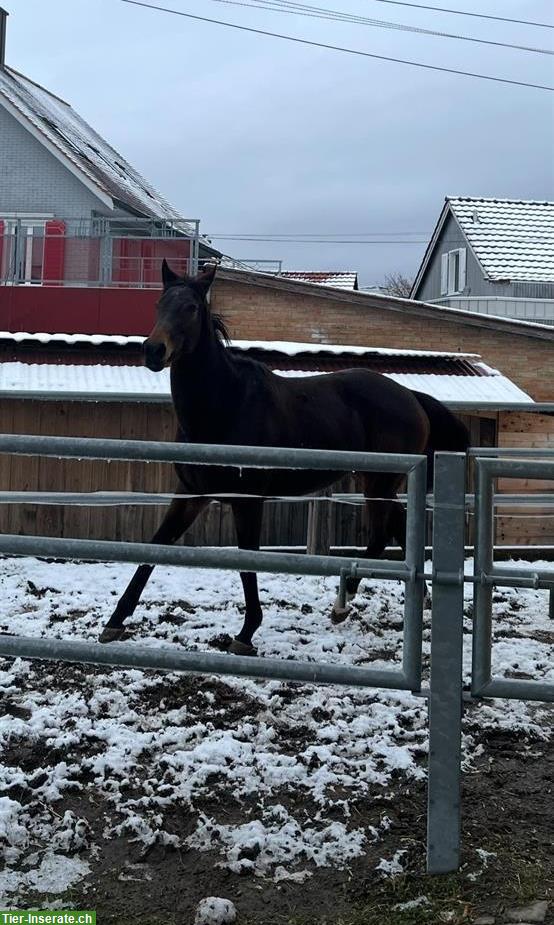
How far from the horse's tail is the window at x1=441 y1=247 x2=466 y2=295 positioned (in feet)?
72.7

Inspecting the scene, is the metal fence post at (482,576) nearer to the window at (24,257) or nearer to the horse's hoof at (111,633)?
the horse's hoof at (111,633)

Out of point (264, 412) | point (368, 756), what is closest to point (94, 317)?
point (264, 412)

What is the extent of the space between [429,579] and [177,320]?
293 cm

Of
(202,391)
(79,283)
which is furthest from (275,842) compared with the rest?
(79,283)

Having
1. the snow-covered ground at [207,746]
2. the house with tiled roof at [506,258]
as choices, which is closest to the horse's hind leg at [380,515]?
the snow-covered ground at [207,746]

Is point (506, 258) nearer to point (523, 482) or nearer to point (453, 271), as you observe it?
point (453, 271)

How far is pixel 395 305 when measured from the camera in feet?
47.5

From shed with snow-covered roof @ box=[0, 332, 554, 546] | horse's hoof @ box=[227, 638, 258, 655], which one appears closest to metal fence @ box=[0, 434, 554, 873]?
horse's hoof @ box=[227, 638, 258, 655]

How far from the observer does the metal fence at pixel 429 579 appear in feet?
8.52

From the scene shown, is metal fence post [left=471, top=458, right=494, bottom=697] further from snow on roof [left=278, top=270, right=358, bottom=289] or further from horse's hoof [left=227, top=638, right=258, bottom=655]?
snow on roof [left=278, top=270, right=358, bottom=289]

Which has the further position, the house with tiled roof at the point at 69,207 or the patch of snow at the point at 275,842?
the house with tiled roof at the point at 69,207

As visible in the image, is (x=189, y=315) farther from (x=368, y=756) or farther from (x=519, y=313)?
(x=519, y=313)

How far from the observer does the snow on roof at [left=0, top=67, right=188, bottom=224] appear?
19.8 m

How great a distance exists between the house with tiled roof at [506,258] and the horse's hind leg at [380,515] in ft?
61.0
